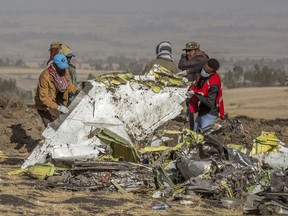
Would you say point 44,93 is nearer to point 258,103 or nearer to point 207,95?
point 207,95

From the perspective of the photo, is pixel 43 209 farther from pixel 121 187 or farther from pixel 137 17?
pixel 137 17

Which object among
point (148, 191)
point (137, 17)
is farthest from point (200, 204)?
point (137, 17)

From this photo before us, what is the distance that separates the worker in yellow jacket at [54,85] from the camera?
44.1 ft

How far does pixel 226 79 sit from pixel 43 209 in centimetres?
3845

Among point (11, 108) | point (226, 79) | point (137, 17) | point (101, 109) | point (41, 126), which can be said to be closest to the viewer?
point (101, 109)

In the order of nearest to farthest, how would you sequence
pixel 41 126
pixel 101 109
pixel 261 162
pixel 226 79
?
pixel 261 162, pixel 101 109, pixel 41 126, pixel 226 79

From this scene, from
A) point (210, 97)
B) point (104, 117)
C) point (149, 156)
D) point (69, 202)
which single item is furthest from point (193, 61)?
point (69, 202)

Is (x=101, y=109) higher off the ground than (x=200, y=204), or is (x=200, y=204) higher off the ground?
(x=101, y=109)

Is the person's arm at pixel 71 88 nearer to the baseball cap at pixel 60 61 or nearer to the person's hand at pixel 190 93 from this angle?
the baseball cap at pixel 60 61

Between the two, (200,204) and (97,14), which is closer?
(200,204)

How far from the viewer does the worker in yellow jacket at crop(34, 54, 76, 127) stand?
1345 centimetres

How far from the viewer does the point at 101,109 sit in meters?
13.0

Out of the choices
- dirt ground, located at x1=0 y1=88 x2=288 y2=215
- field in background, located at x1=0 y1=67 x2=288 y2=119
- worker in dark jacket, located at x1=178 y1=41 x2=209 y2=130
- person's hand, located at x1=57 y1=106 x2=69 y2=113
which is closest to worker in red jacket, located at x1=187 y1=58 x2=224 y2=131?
person's hand, located at x1=57 y1=106 x2=69 y2=113

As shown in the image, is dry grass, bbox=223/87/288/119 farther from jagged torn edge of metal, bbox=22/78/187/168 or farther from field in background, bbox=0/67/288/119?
jagged torn edge of metal, bbox=22/78/187/168
